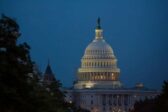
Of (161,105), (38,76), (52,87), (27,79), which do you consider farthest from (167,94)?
(27,79)

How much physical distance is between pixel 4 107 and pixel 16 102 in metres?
0.51

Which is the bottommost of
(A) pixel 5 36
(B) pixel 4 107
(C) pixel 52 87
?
(B) pixel 4 107

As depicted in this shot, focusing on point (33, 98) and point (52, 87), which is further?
point (52, 87)

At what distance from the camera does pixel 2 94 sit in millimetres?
45750

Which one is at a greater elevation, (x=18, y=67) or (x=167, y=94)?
(x=167, y=94)

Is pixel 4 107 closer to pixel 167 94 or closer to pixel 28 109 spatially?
pixel 28 109

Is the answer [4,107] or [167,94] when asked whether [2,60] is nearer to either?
[4,107]

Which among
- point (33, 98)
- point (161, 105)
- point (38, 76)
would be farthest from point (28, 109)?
point (161, 105)

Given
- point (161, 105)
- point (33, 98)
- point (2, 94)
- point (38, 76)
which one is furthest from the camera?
point (161, 105)

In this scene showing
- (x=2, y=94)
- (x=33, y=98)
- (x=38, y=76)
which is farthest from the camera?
(x=38, y=76)

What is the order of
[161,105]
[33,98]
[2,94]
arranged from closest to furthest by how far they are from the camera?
[2,94] → [33,98] → [161,105]

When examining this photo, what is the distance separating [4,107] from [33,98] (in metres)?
2.41

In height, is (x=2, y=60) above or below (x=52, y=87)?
below

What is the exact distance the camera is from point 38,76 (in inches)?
2426
